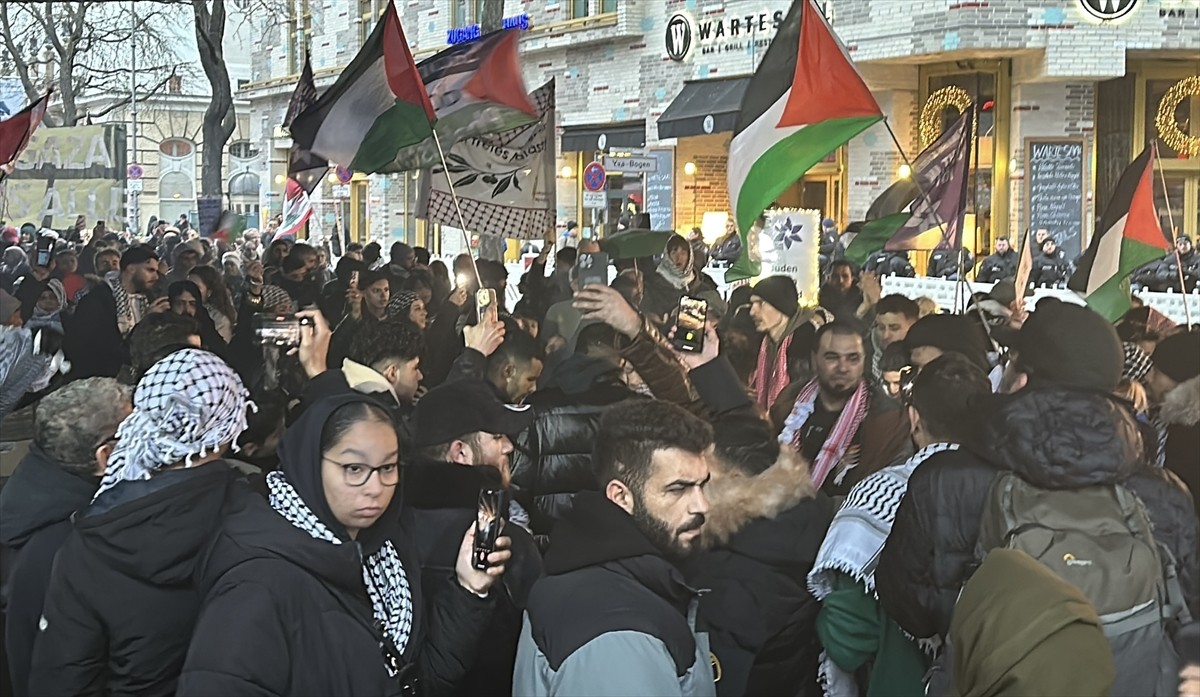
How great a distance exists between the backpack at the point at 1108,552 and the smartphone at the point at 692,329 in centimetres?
259

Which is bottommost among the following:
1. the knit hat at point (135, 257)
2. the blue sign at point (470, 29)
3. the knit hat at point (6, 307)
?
the knit hat at point (6, 307)

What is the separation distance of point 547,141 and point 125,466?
694cm

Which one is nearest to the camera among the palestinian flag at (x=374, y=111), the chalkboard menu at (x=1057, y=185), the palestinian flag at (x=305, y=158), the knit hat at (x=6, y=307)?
the palestinian flag at (x=374, y=111)

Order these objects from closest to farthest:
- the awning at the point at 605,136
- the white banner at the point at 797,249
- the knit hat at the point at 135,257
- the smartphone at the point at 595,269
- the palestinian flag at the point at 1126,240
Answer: the palestinian flag at the point at 1126,240, the knit hat at the point at 135,257, the smartphone at the point at 595,269, the white banner at the point at 797,249, the awning at the point at 605,136

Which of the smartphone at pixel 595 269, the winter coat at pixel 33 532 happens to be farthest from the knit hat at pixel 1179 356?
the smartphone at pixel 595 269

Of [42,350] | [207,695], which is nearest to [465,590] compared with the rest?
[207,695]

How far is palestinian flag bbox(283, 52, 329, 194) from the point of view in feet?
31.6

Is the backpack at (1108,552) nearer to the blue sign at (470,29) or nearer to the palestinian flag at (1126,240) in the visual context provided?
the palestinian flag at (1126,240)

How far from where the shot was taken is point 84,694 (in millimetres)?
3746

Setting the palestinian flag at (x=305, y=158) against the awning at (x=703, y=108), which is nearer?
the palestinian flag at (x=305, y=158)

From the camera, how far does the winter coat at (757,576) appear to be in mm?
4031

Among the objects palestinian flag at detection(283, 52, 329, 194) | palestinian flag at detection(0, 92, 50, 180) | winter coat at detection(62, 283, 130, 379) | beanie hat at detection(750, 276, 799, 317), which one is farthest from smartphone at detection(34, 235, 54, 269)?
beanie hat at detection(750, 276, 799, 317)

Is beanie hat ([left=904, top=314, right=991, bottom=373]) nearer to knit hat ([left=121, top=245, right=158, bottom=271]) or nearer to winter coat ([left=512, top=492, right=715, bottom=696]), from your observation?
winter coat ([left=512, top=492, right=715, bottom=696])

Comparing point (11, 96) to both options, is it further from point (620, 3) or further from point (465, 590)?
point (465, 590)
